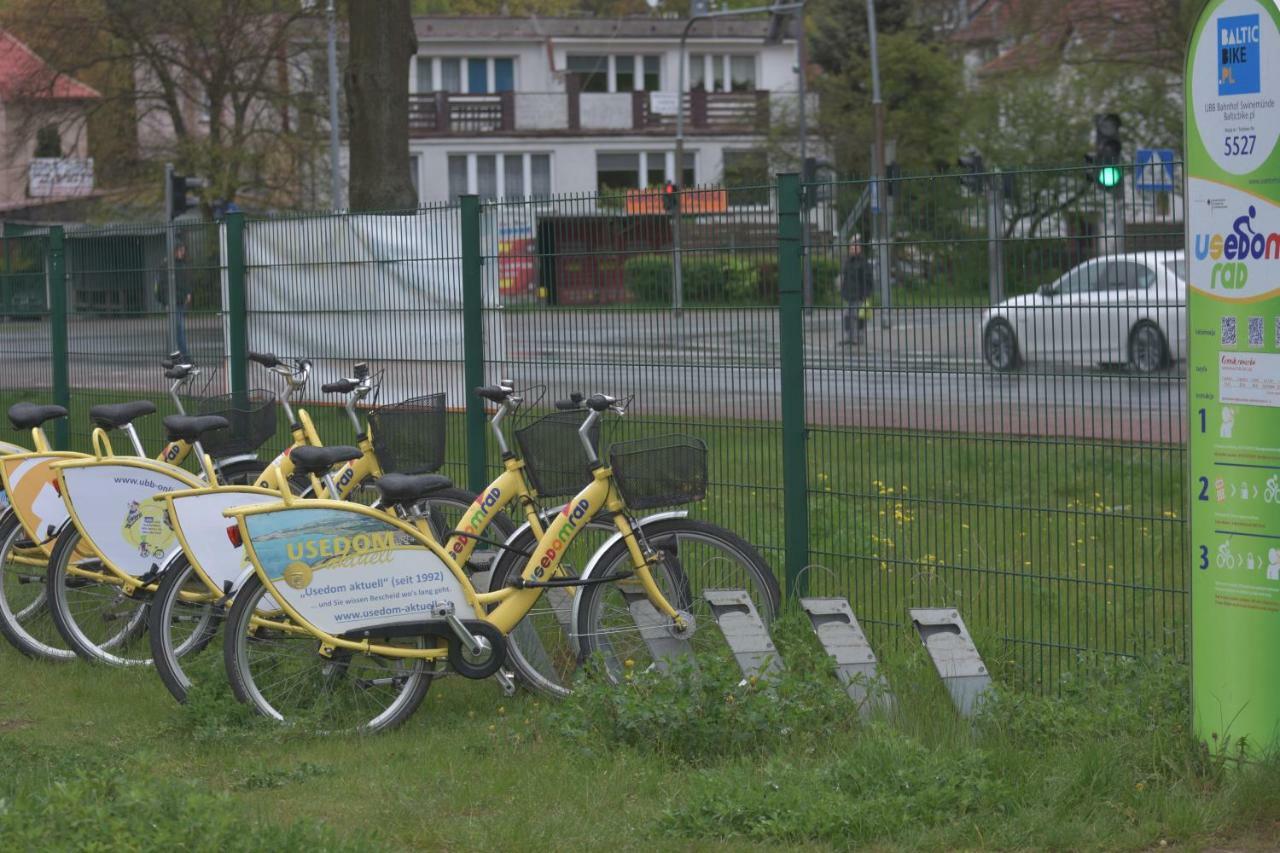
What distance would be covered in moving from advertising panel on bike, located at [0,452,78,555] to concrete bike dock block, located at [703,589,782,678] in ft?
10.9

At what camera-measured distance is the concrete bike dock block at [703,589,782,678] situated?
6.23m

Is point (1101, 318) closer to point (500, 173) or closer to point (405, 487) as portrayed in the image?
point (405, 487)

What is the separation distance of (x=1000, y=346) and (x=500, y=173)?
50036mm

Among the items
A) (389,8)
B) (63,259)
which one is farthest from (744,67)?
(63,259)

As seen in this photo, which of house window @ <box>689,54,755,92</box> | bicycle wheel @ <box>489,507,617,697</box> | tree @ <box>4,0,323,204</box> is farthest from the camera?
house window @ <box>689,54,755,92</box>

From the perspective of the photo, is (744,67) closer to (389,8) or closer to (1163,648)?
(389,8)

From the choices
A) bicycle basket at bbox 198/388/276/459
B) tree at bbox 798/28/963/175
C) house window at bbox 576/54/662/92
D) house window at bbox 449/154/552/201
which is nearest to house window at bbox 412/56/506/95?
house window at bbox 576/54/662/92

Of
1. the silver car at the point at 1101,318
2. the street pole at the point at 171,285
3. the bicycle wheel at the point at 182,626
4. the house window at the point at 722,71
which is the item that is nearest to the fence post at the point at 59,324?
the street pole at the point at 171,285

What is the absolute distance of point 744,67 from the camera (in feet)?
197

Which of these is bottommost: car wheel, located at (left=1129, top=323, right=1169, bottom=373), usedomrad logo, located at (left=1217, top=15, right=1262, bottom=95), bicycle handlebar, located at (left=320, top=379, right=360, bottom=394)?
bicycle handlebar, located at (left=320, top=379, right=360, bottom=394)

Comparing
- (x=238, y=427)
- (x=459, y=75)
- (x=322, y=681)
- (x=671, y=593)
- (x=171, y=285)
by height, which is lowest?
(x=322, y=681)

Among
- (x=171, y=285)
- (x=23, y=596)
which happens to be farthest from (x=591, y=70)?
(x=23, y=596)

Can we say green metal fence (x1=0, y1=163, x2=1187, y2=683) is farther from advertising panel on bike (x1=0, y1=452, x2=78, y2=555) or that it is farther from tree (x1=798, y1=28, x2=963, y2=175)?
tree (x1=798, y1=28, x2=963, y2=175)

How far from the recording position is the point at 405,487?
641 cm
